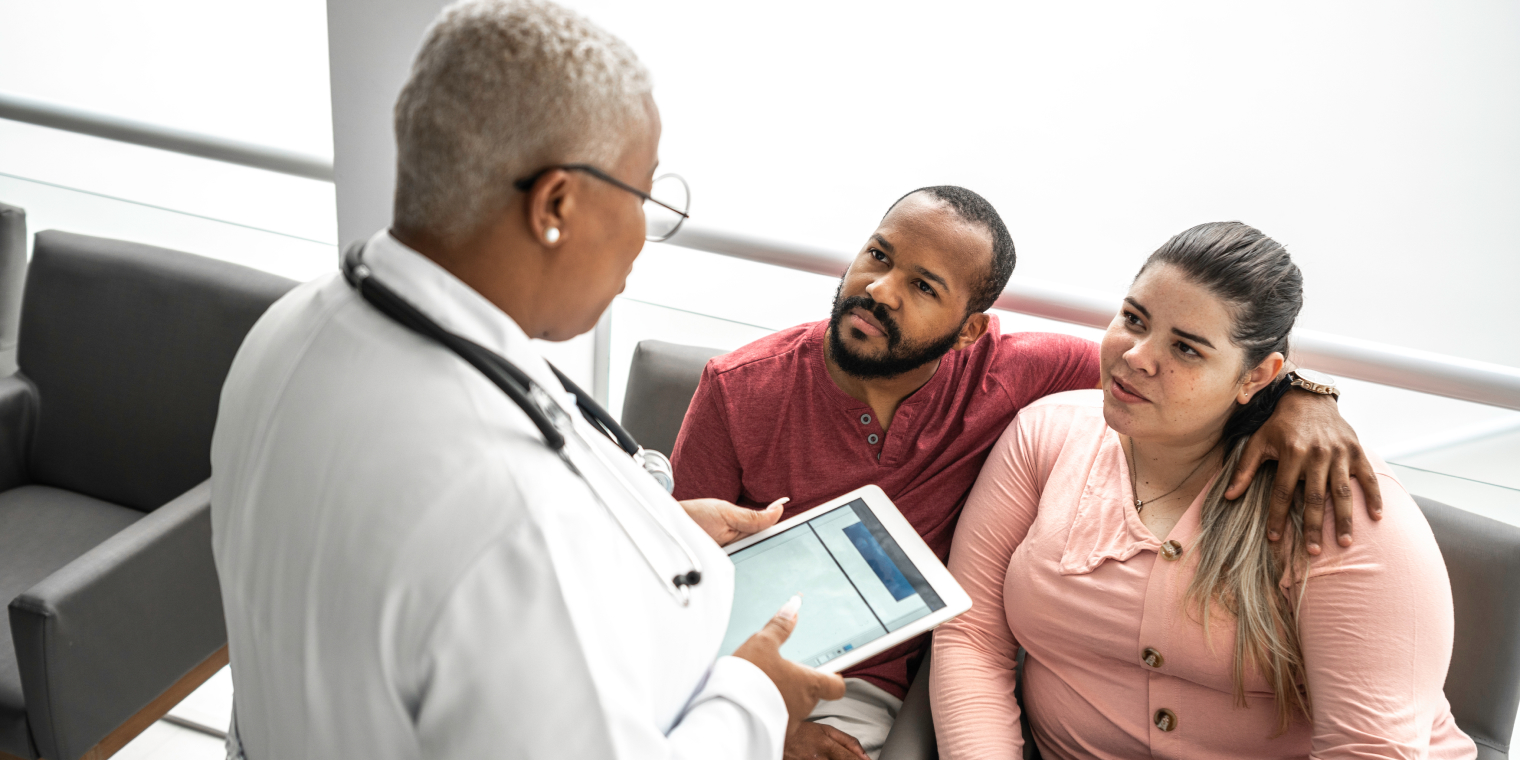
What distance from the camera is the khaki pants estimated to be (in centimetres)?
158

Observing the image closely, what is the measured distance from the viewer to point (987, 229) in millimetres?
1662

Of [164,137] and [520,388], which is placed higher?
[520,388]

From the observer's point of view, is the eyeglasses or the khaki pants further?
the khaki pants

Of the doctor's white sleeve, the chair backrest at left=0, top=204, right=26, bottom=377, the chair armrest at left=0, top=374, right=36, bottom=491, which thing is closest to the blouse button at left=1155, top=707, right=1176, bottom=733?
the doctor's white sleeve

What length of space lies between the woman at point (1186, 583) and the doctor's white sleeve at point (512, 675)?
2.88ft

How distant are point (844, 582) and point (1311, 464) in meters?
0.68

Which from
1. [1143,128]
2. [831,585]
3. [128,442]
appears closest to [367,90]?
[128,442]

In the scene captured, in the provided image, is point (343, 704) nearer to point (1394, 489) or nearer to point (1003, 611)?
point (1003, 611)

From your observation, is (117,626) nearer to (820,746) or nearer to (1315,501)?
(820,746)

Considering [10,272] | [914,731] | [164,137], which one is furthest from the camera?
[10,272]

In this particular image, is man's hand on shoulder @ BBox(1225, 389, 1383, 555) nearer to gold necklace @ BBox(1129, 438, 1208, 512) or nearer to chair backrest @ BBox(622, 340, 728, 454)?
gold necklace @ BBox(1129, 438, 1208, 512)

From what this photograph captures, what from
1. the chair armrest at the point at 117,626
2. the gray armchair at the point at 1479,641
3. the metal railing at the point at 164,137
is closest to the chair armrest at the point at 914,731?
the gray armchair at the point at 1479,641

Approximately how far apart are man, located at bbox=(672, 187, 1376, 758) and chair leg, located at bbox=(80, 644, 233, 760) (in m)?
1.15

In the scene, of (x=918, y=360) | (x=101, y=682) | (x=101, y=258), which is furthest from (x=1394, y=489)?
(x=101, y=258)
